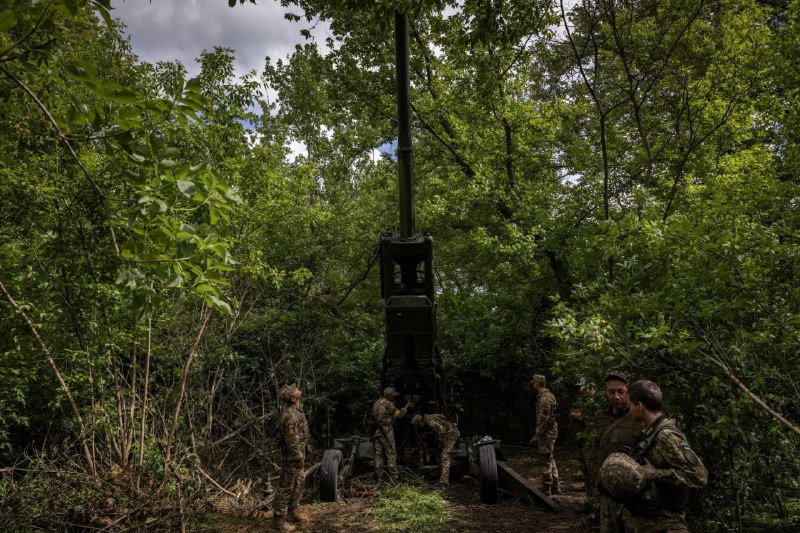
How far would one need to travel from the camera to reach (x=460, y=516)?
6840mm

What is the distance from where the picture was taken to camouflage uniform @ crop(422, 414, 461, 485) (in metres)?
8.33

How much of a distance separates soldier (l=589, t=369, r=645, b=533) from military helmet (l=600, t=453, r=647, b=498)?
0.31 metres

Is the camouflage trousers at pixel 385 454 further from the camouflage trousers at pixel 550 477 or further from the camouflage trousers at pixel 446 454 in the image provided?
the camouflage trousers at pixel 550 477

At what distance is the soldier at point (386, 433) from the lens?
8.25m

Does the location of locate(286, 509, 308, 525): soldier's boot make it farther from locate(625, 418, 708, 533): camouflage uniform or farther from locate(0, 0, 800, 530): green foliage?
locate(625, 418, 708, 533): camouflage uniform

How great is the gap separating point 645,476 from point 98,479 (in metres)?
5.28

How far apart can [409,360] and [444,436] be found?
134cm

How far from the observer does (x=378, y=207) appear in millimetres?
19984

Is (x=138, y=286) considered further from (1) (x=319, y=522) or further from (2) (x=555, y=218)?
(2) (x=555, y=218)

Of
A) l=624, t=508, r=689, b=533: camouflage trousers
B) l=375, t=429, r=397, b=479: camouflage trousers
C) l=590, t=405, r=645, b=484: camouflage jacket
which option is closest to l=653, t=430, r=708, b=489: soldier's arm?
l=624, t=508, r=689, b=533: camouflage trousers

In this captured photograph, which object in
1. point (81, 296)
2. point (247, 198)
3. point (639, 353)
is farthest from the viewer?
point (247, 198)

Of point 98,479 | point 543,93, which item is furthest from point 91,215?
point 543,93

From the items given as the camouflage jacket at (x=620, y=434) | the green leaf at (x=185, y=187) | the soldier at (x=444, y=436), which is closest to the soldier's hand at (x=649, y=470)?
the camouflage jacket at (x=620, y=434)

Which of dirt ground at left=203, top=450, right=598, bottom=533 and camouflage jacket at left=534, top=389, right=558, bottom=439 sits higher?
camouflage jacket at left=534, top=389, right=558, bottom=439
